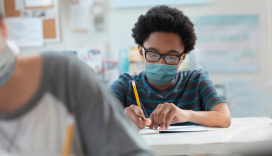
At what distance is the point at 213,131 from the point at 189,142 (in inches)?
7.1

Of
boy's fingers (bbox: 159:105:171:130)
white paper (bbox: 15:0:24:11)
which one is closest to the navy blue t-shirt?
boy's fingers (bbox: 159:105:171:130)

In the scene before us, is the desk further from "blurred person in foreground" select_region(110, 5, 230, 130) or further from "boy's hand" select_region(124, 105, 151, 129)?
"blurred person in foreground" select_region(110, 5, 230, 130)

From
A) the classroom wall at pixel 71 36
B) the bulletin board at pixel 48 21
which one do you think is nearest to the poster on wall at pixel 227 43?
the classroom wall at pixel 71 36

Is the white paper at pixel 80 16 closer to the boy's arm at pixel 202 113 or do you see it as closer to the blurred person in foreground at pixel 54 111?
the boy's arm at pixel 202 113

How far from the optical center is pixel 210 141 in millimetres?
633

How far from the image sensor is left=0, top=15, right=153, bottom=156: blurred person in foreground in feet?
1.18

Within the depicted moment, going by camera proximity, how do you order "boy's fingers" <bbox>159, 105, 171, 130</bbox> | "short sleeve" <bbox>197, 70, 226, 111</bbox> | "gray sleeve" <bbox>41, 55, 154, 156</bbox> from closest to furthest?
"gray sleeve" <bbox>41, 55, 154, 156</bbox>, "boy's fingers" <bbox>159, 105, 171, 130</bbox>, "short sleeve" <bbox>197, 70, 226, 111</bbox>

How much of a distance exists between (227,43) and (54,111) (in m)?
1.88

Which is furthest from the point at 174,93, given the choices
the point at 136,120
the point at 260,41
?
the point at 260,41

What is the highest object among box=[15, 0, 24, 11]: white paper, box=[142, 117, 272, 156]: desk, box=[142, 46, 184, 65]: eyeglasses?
box=[15, 0, 24, 11]: white paper

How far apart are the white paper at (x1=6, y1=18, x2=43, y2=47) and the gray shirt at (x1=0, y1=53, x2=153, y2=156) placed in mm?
1936

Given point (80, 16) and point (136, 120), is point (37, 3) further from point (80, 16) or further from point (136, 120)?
point (136, 120)

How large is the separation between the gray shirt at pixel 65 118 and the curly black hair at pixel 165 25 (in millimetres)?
706

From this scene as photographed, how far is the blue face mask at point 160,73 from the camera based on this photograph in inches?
41.0
